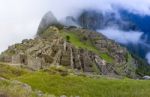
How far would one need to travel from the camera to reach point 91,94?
151 meters

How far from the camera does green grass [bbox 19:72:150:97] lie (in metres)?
150

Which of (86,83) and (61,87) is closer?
(61,87)

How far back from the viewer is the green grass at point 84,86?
150 meters

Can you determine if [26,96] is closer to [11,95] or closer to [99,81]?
[11,95]

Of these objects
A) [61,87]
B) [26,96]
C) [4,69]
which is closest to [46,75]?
[61,87]

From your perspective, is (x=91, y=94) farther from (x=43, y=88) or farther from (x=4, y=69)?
(x=4, y=69)

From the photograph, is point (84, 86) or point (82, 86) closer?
point (82, 86)

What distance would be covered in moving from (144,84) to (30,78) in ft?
145

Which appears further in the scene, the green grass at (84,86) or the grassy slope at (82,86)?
the grassy slope at (82,86)

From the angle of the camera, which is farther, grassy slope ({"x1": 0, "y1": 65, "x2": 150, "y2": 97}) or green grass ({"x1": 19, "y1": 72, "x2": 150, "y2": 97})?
grassy slope ({"x1": 0, "y1": 65, "x2": 150, "y2": 97})

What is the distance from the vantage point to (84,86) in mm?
160750

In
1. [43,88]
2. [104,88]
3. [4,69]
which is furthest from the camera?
[4,69]

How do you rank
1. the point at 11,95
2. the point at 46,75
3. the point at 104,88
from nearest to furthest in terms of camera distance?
the point at 11,95 → the point at 104,88 → the point at 46,75

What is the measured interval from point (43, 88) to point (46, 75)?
22.9m
